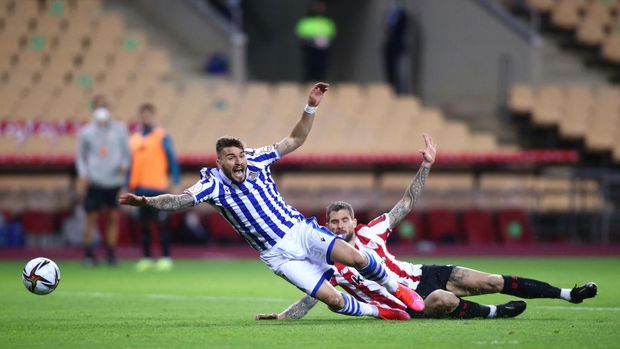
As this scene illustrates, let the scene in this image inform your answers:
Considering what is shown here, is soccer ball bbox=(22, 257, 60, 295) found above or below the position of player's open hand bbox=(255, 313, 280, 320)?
above

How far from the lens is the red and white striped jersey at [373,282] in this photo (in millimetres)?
9570

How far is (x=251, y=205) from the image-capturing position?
9.48 meters

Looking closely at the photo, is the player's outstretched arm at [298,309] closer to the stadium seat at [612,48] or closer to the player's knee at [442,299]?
the player's knee at [442,299]

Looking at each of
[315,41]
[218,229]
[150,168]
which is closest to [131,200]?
[150,168]

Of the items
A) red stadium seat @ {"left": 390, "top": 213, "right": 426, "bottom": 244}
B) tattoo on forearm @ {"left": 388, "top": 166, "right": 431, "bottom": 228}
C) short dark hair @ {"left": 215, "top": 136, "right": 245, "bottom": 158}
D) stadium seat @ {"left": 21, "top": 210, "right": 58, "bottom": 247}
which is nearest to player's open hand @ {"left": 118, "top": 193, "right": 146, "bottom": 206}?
short dark hair @ {"left": 215, "top": 136, "right": 245, "bottom": 158}

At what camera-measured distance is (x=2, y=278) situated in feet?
49.8

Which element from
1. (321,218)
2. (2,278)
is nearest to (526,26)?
(321,218)

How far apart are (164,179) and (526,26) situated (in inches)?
429

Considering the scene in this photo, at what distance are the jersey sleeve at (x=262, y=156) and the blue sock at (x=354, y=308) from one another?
119cm

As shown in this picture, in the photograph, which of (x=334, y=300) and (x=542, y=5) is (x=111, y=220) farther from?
(x=542, y=5)

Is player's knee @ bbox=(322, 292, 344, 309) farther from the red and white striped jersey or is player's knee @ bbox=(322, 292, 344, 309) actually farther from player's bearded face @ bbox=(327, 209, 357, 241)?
player's bearded face @ bbox=(327, 209, 357, 241)

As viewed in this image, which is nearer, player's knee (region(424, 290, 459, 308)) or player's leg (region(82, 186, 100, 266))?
player's knee (region(424, 290, 459, 308))

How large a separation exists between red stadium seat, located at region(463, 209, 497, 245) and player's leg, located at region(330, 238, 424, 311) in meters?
12.5

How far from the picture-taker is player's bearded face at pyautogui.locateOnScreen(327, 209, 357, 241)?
9.53m
